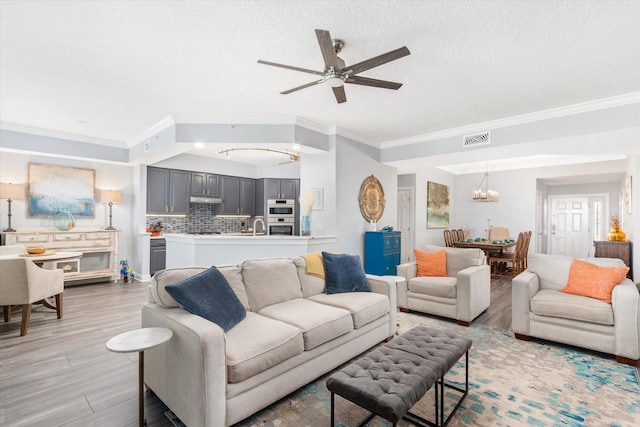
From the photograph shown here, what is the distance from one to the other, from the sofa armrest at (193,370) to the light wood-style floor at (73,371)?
27 cm

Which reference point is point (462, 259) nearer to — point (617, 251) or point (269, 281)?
point (269, 281)

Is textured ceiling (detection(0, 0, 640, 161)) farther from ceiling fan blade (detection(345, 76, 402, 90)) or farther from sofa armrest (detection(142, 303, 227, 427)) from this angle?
sofa armrest (detection(142, 303, 227, 427))

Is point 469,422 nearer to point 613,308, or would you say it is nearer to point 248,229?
point 613,308

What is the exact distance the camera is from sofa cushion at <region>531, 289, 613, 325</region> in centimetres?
286

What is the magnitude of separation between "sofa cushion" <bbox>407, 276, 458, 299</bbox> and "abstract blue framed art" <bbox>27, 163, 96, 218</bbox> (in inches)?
239

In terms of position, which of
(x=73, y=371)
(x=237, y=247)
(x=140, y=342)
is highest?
(x=237, y=247)

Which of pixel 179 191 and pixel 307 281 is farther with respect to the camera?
pixel 179 191

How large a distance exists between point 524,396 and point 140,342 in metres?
2.62

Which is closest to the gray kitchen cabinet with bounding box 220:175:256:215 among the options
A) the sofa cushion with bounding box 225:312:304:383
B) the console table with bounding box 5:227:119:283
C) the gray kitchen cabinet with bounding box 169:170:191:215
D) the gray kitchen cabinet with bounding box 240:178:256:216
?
the gray kitchen cabinet with bounding box 240:178:256:216

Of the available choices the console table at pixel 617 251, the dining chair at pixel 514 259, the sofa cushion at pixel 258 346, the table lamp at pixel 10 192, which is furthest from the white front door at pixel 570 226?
the table lamp at pixel 10 192

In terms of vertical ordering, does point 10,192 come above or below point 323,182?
below

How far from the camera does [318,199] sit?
5.31m

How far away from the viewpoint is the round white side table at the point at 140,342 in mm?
1649

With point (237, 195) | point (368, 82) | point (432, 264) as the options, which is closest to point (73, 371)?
point (368, 82)
